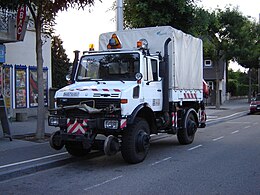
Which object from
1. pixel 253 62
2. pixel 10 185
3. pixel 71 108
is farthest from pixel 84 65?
pixel 253 62

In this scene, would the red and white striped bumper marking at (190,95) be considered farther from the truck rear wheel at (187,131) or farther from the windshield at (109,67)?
the windshield at (109,67)

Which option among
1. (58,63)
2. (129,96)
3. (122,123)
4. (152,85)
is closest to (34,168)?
(122,123)

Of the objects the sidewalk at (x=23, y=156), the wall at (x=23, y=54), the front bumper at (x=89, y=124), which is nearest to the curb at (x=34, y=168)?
the sidewalk at (x=23, y=156)

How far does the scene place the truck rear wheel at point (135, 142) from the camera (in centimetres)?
818

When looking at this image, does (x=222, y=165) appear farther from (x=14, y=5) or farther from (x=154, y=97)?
(x=14, y=5)

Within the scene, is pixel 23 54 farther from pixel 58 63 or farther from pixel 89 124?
pixel 58 63

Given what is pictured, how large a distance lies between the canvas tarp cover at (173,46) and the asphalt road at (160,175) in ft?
6.97

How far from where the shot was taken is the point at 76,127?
8.16 m

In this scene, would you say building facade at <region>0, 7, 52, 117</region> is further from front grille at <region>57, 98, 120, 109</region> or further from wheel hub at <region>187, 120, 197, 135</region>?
front grille at <region>57, 98, 120, 109</region>

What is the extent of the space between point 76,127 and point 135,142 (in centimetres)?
137

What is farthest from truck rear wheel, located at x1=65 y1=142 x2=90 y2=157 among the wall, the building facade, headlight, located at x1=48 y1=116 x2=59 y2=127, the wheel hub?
the wall

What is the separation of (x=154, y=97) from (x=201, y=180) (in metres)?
2.98

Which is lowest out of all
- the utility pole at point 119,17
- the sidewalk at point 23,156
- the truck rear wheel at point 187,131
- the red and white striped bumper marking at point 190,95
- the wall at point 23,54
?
the sidewalk at point 23,156

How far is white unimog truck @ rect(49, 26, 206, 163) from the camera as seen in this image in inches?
316
